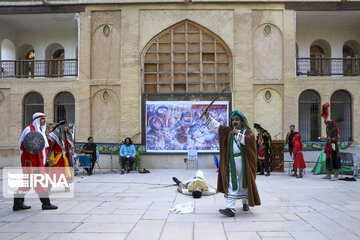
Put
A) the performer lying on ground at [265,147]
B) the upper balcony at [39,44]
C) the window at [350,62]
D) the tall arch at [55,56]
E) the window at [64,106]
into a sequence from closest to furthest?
the performer lying on ground at [265,147], the window at [64,106], the window at [350,62], the upper balcony at [39,44], the tall arch at [55,56]

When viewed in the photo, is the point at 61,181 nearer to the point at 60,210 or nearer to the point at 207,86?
the point at 60,210

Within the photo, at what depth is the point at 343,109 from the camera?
14.6 m

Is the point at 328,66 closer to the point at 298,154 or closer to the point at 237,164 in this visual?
the point at 298,154

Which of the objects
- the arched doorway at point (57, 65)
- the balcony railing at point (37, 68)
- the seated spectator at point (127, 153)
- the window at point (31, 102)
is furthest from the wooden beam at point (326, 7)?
the window at point (31, 102)

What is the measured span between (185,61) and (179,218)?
10.3 metres

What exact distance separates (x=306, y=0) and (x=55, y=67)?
11.7 metres

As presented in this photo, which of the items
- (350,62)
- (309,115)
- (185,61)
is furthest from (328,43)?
(185,61)

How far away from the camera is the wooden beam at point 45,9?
1441cm

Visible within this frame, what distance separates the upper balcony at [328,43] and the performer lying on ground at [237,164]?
34.9ft

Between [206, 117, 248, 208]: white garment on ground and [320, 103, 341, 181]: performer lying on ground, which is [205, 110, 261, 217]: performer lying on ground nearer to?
[206, 117, 248, 208]: white garment on ground

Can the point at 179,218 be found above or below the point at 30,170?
below

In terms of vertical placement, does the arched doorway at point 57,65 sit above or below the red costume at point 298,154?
above

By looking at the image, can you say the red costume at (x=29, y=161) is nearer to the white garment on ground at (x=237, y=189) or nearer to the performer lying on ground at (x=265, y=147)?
the white garment on ground at (x=237, y=189)

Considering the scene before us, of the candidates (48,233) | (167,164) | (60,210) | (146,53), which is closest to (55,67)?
(146,53)
